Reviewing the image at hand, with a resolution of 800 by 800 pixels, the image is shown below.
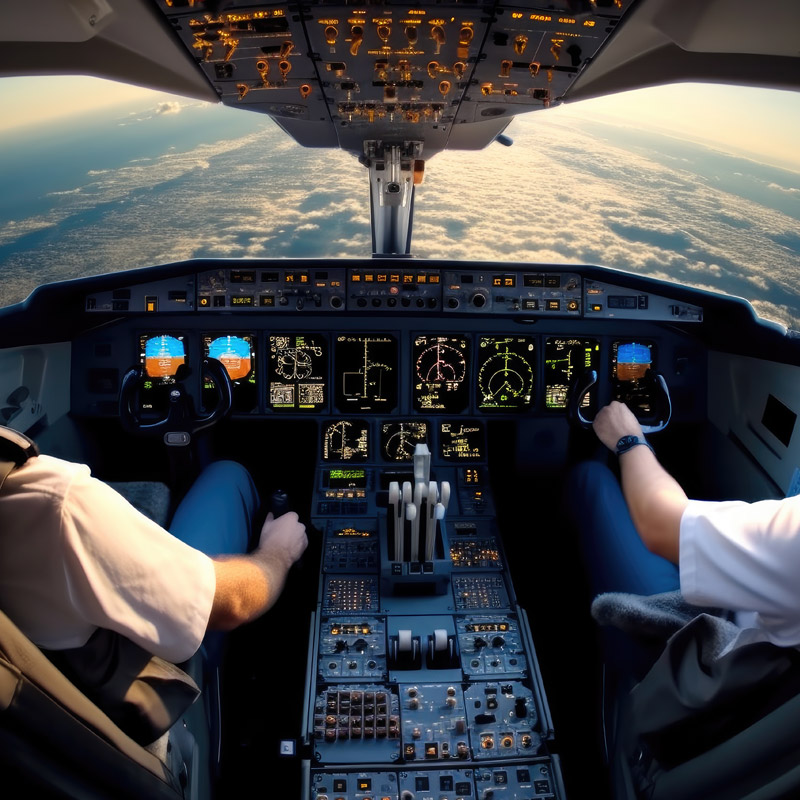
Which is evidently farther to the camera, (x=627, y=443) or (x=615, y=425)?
(x=615, y=425)

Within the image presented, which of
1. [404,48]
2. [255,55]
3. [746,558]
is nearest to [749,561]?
[746,558]

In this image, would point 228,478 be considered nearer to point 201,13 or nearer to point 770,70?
point 201,13

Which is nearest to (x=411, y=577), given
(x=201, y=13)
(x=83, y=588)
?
(x=83, y=588)

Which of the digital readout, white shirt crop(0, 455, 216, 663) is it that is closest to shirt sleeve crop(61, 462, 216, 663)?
white shirt crop(0, 455, 216, 663)

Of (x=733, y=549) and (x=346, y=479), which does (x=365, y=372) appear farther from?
(x=733, y=549)

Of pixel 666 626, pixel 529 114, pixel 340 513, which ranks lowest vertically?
pixel 340 513

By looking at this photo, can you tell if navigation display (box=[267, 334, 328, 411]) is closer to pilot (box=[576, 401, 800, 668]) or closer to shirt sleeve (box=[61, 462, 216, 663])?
pilot (box=[576, 401, 800, 668])
